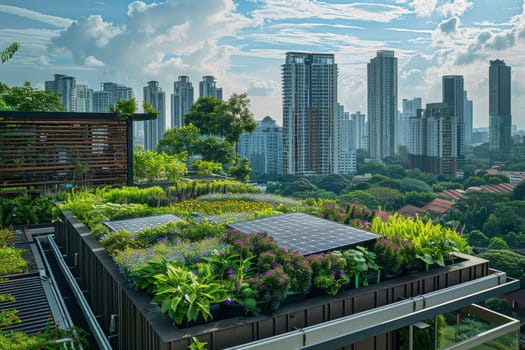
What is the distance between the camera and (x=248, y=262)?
3.96 metres

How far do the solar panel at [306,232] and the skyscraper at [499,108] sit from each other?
99.8m

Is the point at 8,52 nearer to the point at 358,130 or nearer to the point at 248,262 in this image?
the point at 248,262

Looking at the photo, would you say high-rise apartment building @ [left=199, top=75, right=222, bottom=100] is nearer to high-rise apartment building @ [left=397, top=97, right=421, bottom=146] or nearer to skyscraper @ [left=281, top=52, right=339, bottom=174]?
skyscraper @ [left=281, top=52, right=339, bottom=174]

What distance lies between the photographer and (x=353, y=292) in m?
3.99

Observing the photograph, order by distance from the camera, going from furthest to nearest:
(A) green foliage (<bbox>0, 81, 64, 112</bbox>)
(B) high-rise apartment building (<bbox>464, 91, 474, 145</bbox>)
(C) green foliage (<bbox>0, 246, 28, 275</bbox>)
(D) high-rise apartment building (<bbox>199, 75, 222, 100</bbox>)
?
(B) high-rise apartment building (<bbox>464, 91, 474, 145</bbox>)
(D) high-rise apartment building (<bbox>199, 75, 222, 100</bbox>)
(A) green foliage (<bbox>0, 81, 64, 112</bbox>)
(C) green foliage (<bbox>0, 246, 28, 275</bbox>)

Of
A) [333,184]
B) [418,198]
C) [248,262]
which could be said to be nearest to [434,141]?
[418,198]

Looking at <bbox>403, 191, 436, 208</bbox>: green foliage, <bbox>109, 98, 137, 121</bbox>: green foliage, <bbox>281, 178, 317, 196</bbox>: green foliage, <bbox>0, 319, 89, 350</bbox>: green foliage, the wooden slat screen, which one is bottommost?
<bbox>403, 191, 436, 208</bbox>: green foliage

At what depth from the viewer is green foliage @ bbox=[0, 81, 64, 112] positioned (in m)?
14.4

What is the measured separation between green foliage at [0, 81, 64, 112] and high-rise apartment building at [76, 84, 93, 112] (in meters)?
21.4

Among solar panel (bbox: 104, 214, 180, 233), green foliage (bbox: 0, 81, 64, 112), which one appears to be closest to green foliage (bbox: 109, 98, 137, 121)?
green foliage (bbox: 0, 81, 64, 112)

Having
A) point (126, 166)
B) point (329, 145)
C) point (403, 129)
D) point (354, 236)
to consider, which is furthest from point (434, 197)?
point (354, 236)

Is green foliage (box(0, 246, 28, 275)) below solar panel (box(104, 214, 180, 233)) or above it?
below

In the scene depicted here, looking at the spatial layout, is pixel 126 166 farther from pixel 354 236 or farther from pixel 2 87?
pixel 354 236

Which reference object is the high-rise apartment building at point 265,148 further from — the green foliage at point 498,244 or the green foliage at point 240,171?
the green foliage at point 240,171
